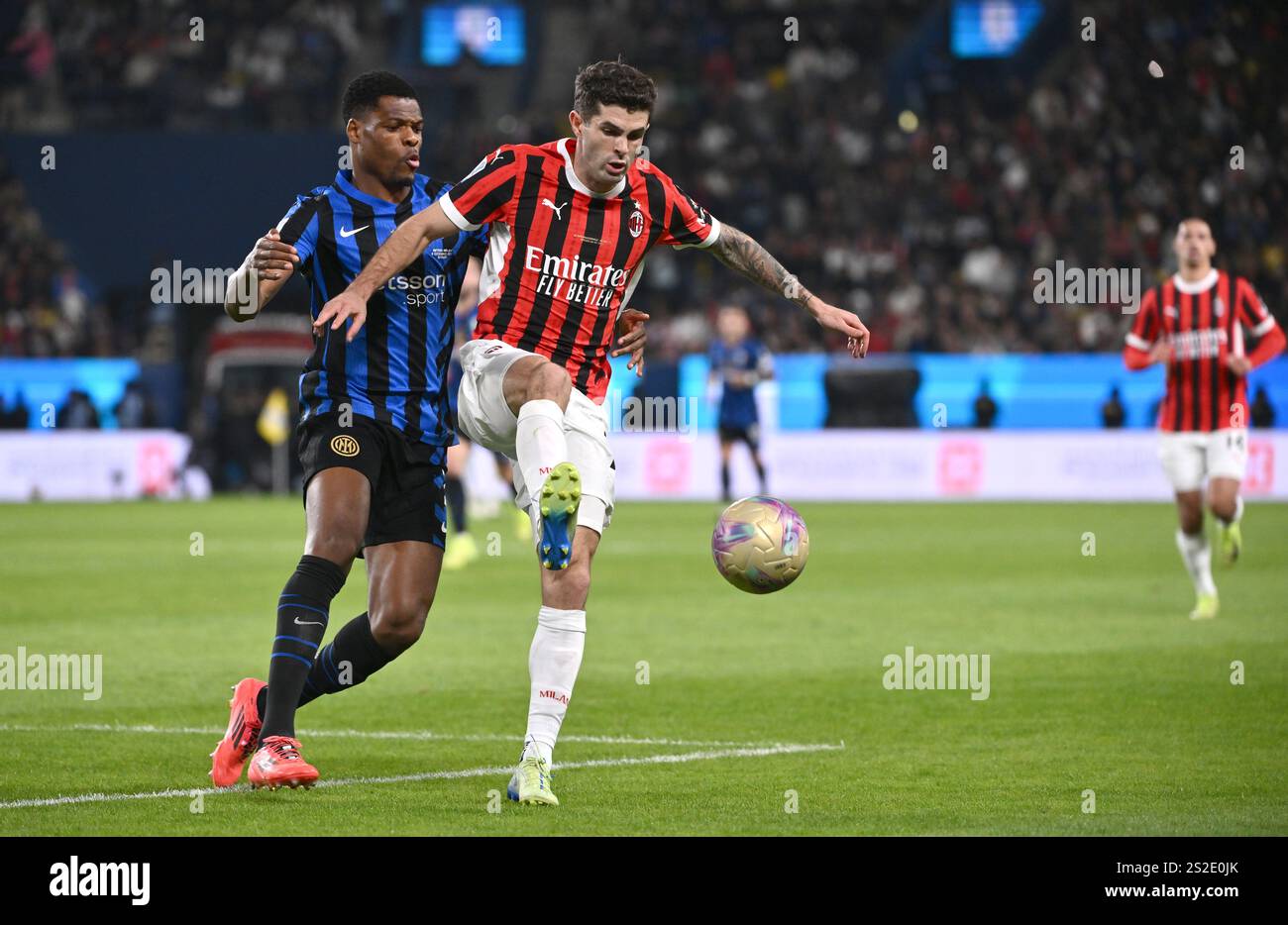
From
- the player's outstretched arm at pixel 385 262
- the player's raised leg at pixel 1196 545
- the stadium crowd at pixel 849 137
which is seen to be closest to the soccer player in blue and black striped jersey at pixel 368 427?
the player's outstretched arm at pixel 385 262

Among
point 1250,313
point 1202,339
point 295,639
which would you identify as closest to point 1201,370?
point 1202,339

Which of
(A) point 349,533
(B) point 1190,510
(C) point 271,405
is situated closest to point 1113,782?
(A) point 349,533

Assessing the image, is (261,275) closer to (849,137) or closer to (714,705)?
(714,705)

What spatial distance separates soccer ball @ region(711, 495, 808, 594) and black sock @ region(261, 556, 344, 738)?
1300 millimetres

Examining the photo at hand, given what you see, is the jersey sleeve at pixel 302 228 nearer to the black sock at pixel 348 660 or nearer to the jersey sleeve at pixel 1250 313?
the black sock at pixel 348 660

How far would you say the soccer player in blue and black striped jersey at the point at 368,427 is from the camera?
20.0 feet

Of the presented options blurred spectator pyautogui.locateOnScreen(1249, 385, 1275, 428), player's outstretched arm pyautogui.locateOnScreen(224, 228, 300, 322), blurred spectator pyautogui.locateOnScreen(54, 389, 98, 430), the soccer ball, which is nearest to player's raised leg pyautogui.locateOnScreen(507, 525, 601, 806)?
the soccer ball

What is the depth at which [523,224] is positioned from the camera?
6.22 metres

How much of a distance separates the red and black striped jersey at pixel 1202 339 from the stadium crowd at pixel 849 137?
13.8 meters

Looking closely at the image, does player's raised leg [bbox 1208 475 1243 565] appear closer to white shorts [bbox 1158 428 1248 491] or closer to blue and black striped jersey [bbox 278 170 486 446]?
white shorts [bbox 1158 428 1248 491]

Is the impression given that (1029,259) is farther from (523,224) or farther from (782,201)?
(523,224)

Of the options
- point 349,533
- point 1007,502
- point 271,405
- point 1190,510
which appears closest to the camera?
point 349,533

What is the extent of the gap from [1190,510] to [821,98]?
21.0 meters

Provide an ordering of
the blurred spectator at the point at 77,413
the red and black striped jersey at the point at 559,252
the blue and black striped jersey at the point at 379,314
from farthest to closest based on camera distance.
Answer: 1. the blurred spectator at the point at 77,413
2. the blue and black striped jersey at the point at 379,314
3. the red and black striped jersey at the point at 559,252
